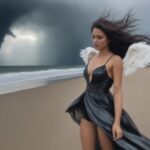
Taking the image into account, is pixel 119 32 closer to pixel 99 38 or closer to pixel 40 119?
pixel 99 38

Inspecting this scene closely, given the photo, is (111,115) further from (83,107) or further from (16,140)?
(16,140)

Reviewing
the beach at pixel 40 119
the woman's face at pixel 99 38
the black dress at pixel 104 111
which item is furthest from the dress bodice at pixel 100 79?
the beach at pixel 40 119

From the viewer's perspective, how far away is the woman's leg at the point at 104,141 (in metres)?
2.38

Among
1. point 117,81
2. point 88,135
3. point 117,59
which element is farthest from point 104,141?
point 117,59

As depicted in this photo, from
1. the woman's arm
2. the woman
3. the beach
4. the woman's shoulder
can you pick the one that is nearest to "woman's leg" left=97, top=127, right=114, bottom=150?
the woman

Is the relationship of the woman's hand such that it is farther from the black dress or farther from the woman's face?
the woman's face

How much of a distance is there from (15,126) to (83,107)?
711 mm

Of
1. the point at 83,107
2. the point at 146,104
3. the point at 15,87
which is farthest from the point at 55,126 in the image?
the point at 146,104

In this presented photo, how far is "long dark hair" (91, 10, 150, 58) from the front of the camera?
2.42 metres

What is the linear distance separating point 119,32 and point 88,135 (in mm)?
528

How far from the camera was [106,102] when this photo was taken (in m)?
2.39

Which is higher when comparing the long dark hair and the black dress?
the long dark hair

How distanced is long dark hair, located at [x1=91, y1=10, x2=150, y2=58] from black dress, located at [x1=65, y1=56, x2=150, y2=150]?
152 mm

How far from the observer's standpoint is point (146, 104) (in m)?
5.82
